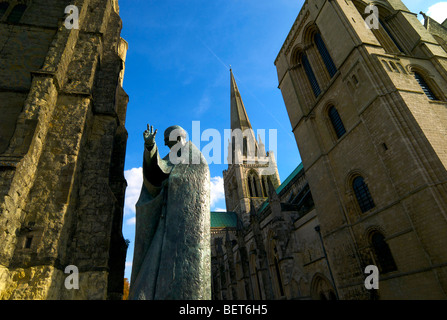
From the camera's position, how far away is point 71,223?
573 centimetres

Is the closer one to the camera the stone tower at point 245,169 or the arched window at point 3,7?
the arched window at point 3,7

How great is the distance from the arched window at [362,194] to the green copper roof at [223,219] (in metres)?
28.6

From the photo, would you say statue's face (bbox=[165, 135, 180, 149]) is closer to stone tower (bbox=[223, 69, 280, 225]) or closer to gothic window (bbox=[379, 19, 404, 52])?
gothic window (bbox=[379, 19, 404, 52])

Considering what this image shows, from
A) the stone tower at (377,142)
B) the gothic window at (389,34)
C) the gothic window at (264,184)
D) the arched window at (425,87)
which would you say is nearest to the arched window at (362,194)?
the stone tower at (377,142)

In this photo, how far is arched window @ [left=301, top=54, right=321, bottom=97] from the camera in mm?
17016

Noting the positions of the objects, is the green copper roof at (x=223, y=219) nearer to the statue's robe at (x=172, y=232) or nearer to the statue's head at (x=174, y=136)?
the statue's head at (x=174, y=136)

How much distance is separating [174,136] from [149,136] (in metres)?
0.37

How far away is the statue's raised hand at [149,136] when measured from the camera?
3070mm

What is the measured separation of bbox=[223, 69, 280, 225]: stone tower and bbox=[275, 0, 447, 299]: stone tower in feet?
75.5
